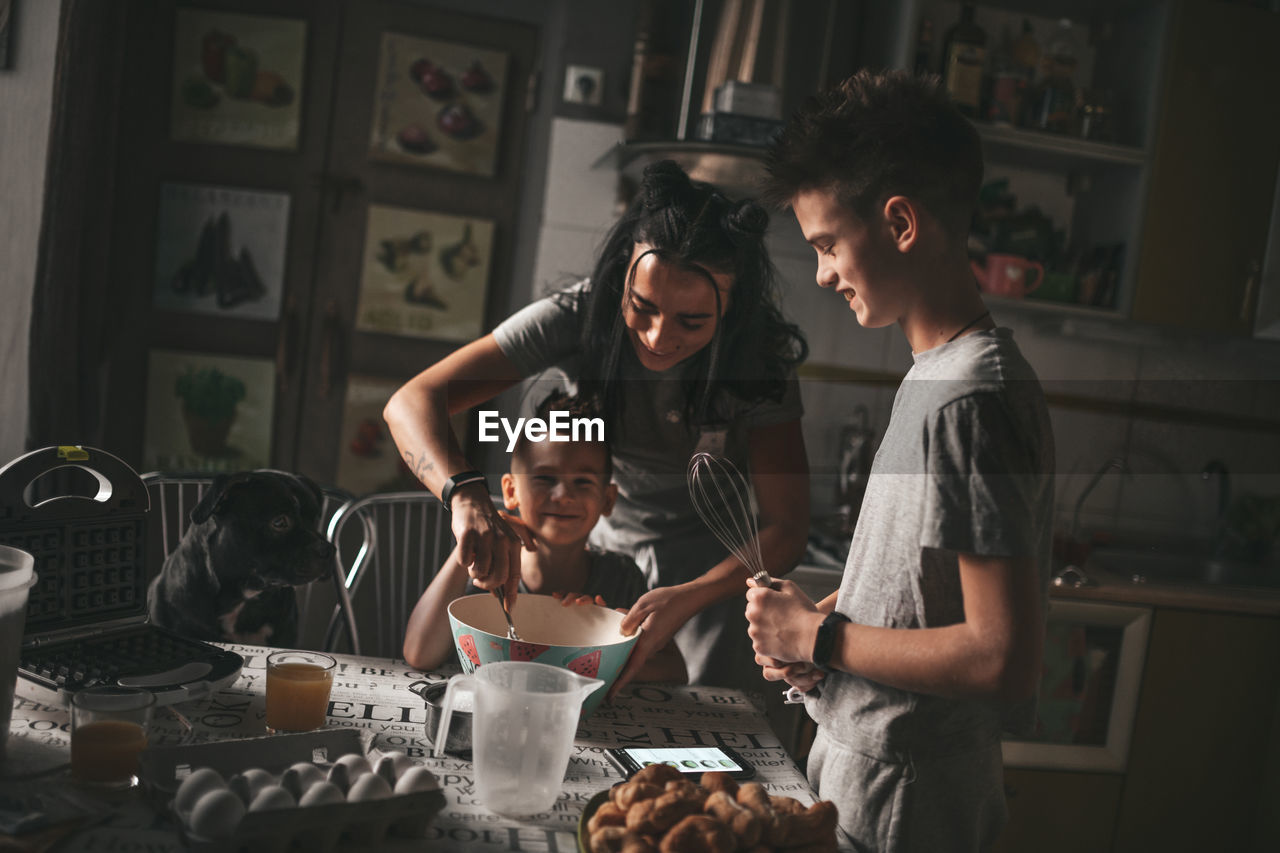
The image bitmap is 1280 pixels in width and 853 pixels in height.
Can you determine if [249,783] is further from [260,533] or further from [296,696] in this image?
[260,533]

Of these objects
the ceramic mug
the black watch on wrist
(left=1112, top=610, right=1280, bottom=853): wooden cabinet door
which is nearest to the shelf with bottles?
the ceramic mug

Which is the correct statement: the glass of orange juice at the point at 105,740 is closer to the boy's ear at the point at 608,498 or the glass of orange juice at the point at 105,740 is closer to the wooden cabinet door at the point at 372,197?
the boy's ear at the point at 608,498

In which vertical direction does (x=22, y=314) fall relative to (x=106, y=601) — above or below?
above

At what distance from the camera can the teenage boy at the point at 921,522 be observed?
75 cm

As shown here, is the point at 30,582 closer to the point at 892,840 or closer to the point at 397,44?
the point at 892,840

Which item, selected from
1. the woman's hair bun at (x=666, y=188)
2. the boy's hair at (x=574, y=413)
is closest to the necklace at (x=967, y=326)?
the woman's hair bun at (x=666, y=188)

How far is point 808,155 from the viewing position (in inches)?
34.9

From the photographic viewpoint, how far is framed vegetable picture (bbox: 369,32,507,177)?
7.98ft

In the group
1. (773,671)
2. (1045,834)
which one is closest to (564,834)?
(773,671)

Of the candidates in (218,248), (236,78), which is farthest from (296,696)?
(236,78)

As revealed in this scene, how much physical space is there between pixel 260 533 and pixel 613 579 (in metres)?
0.49

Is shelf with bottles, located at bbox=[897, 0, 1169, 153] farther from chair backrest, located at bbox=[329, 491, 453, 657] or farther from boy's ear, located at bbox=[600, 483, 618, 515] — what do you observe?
chair backrest, located at bbox=[329, 491, 453, 657]

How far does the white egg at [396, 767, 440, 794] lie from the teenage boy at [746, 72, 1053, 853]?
1.05 ft

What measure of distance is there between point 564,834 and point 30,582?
53cm
